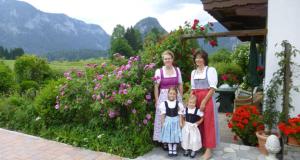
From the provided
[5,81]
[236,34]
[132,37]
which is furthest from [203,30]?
[132,37]

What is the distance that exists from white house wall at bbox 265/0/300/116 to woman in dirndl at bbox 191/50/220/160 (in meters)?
1.11

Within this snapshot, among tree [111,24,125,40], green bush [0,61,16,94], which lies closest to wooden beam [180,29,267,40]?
green bush [0,61,16,94]

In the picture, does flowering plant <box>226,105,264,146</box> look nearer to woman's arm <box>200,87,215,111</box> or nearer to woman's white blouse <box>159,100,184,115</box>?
woman's arm <box>200,87,215,111</box>

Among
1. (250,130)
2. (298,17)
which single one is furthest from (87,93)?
(298,17)

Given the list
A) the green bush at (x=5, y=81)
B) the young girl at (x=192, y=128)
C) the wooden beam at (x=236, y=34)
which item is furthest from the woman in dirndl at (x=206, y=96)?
the green bush at (x=5, y=81)

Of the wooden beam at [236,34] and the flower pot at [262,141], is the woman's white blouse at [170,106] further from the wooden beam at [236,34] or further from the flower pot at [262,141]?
the wooden beam at [236,34]

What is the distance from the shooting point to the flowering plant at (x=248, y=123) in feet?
17.0

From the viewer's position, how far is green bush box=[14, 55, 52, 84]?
12.4m

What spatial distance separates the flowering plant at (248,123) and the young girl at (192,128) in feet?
3.11

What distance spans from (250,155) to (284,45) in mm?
1868

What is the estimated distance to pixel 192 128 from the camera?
15.6 feet

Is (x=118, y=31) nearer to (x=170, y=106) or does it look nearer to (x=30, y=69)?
(x=30, y=69)

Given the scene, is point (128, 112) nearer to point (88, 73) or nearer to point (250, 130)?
point (88, 73)

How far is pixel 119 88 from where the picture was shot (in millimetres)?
5480
